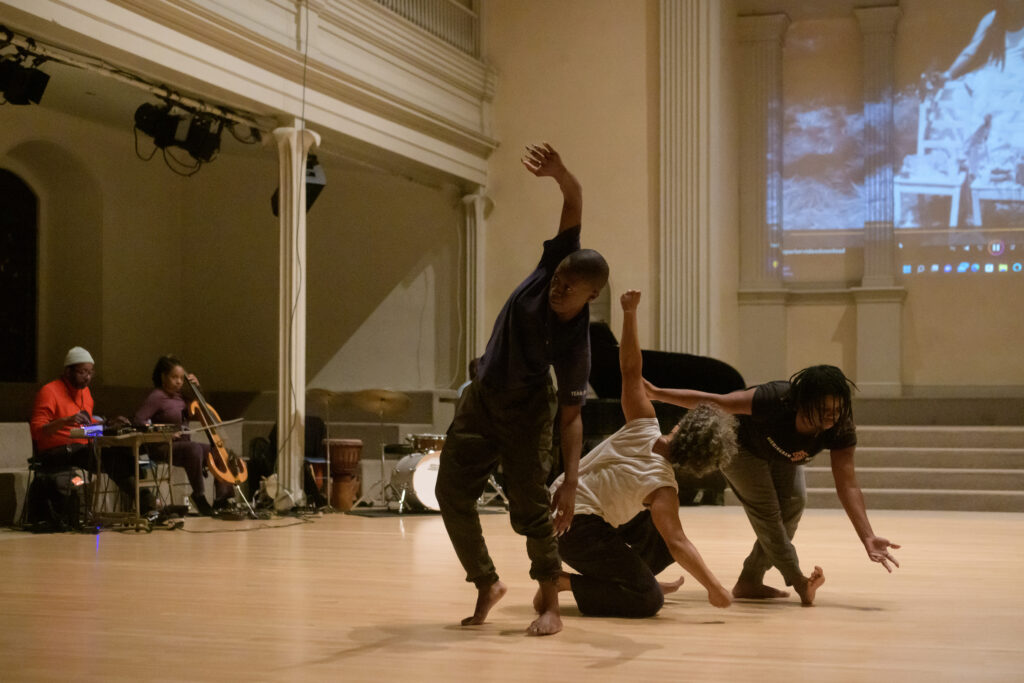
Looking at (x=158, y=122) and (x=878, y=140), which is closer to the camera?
(x=158, y=122)

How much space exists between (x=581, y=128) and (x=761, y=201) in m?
2.53

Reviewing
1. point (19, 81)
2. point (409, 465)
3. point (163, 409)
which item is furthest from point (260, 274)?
point (19, 81)

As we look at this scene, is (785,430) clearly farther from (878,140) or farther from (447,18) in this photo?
(878,140)

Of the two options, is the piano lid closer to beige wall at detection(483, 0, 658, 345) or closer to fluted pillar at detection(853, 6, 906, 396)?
beige wall at detection(483, 0, 658, 345)

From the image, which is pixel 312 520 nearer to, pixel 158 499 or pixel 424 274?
pixel 158 499

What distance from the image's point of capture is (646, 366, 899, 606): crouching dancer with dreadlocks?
4.25 metres

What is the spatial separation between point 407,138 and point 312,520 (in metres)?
3.84

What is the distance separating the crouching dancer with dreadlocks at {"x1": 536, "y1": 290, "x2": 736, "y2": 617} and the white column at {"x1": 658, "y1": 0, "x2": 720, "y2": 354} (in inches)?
297

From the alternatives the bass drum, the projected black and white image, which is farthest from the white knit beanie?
the projected black and white image

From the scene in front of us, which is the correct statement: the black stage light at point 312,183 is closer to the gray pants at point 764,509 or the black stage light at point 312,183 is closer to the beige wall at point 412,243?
the beige wall at point 412,243

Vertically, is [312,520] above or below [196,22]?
below

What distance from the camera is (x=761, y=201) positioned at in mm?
13344

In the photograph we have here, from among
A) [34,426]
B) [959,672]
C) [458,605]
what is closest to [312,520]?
[34,426]

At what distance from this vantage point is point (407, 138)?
1067cm
